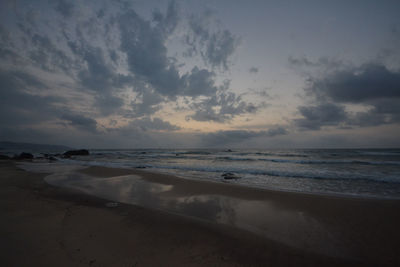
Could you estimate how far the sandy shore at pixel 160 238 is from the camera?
313 centimetres

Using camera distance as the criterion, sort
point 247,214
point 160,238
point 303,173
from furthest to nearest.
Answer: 1. point 303,173
2. point 247,214
3. point 160,238

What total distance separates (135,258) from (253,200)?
5426 mm

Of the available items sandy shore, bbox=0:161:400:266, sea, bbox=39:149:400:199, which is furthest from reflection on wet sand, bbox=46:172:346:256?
sea, bbox=39:149:400:199

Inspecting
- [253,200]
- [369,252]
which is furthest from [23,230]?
[369,252]

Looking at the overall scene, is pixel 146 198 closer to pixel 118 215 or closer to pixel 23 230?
pixel 118 215

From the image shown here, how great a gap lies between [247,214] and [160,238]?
10.2ft

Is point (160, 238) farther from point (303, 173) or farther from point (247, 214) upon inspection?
point (303, 173)

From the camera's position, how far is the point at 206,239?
3.91 m

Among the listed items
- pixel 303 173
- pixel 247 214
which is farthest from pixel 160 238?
pixel 303 173

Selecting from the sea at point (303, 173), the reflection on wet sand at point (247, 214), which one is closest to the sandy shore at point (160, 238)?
the reflection on wet sand at point (247, 214)

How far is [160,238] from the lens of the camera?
391 centimetres

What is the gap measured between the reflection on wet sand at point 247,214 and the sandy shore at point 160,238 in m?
0.26

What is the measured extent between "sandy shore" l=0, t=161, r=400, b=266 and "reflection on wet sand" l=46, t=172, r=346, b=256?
0.26m

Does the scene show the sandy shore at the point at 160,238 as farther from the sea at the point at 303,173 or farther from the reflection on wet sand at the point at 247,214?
the sea at the point at 303,173
